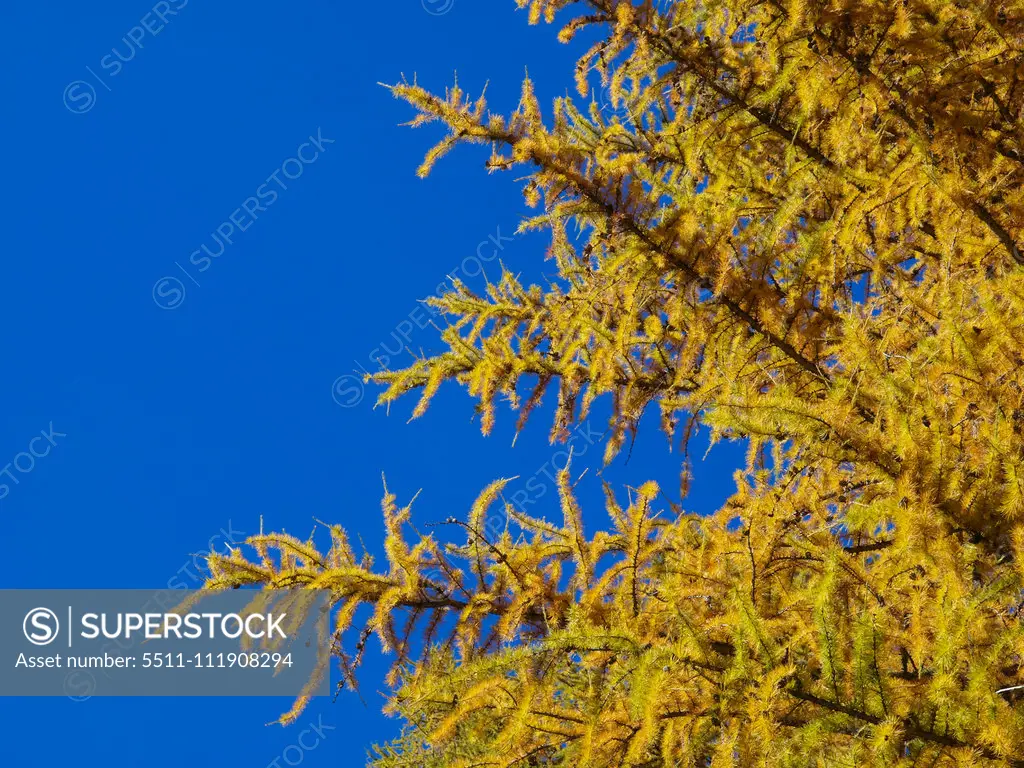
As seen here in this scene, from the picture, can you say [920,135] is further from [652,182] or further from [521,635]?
[521,635]

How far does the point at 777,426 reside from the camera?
3.28 metres

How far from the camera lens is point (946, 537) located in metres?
3.11

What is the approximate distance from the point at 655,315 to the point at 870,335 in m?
1.05

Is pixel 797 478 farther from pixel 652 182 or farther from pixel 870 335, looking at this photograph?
pixel 652 182

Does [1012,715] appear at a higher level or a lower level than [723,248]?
lower

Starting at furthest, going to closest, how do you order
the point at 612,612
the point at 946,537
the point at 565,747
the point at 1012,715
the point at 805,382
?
1. the point at 805,382
2. the point at 612,612
3. the point at 565,747
4. the point at 946,537
5. the point at 1012,715

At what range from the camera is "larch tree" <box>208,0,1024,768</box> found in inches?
116

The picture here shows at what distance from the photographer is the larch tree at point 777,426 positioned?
2955mm

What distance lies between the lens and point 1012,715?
2.77m

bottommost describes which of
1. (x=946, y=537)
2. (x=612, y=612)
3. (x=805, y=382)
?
(x=946, y=537)

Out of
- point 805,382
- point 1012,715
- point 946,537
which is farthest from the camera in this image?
point 805,382

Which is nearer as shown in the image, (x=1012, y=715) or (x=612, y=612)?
(x=1012, y=715)

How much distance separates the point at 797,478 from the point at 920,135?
1.79 metres

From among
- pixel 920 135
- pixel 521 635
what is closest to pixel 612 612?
pixel 521 635
